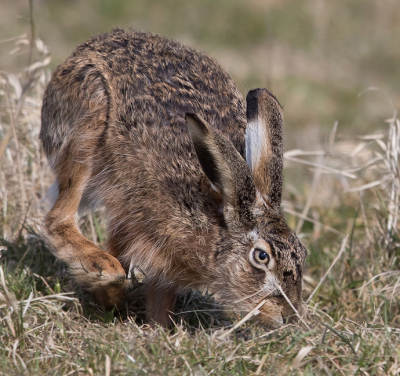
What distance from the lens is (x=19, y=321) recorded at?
3.62 metres

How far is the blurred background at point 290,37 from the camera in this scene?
1088cm

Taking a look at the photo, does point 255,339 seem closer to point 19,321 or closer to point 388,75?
point 19,321

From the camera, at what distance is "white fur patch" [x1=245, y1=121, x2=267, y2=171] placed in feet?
13.0

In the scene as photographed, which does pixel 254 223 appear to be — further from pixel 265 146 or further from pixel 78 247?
pixel 78 247

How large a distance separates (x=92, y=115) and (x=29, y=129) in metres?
1.75

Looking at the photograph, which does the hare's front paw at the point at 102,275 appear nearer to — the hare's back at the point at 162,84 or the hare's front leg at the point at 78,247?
the hare's front leg at the point at 78,247

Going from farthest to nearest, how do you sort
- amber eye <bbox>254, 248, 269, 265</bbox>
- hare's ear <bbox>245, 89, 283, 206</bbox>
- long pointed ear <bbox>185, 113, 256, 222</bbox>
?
hare's ear <bbox>245, 89, 283, 206</bbox>, amber eye <bbox>254, 248, 269, 265</bbox>, long pointed ear <bbox>185, 113, 256, 222</bbox>

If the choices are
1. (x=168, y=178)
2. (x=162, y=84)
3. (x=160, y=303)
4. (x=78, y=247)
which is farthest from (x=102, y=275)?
(x=162, y=84)

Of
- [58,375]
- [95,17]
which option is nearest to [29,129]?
[58,375]

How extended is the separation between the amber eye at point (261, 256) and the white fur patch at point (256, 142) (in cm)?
52

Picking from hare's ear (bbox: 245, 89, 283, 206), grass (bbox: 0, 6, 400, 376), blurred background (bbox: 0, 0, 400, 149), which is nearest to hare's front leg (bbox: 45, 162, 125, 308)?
grass (bbox: 0, 6, 400, 376)

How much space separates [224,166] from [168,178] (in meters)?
0.56

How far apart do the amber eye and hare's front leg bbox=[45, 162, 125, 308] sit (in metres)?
0.86

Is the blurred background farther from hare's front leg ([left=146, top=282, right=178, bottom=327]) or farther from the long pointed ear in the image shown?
the long pointed ear
